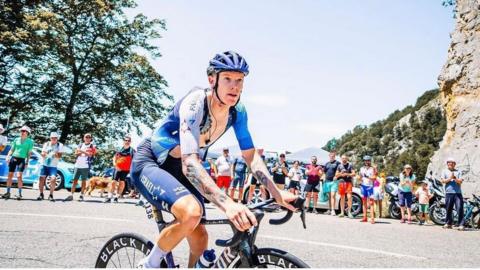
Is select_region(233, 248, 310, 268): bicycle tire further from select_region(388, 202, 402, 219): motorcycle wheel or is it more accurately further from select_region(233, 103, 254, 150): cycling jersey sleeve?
select_region(388, 202, 402, 219): motorcycle wheel

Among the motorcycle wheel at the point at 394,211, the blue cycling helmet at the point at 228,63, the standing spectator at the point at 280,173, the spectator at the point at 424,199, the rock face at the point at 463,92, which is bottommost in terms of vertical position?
the motorcycle wheel at the point at 394,211

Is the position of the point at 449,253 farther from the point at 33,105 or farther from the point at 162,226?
the point at 33,105

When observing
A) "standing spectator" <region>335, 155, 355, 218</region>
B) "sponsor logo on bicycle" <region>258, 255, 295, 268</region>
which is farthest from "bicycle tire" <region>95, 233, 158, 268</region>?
"standing spectator" <region>335, 155, 355, 218</region>

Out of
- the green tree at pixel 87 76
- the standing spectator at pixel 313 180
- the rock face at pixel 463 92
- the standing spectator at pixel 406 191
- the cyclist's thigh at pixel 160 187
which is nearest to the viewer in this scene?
Answer: the cyclist's thigh at pixel 160 187

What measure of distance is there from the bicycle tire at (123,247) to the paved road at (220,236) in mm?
1434

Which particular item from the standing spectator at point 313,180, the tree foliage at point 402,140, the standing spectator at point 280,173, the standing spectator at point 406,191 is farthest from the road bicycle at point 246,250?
the tree foliage at point 402,140

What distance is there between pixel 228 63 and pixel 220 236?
4.72m

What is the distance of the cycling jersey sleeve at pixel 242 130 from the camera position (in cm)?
304

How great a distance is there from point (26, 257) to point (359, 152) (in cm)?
13973

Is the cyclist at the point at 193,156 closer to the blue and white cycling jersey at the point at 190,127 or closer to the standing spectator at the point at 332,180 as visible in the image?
the blue and white cycling jersey at the point at 190,127

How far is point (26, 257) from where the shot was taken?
4.64m

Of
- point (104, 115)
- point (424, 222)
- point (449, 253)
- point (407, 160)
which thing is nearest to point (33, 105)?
point (104, 115)

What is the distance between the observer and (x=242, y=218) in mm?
2020

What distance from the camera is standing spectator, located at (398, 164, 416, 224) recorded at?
11.9 metres
